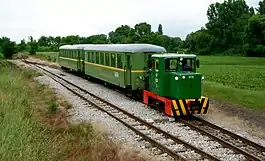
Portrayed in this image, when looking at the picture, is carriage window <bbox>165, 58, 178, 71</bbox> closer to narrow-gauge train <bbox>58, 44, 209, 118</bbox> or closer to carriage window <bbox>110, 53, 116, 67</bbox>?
narrow-gauge train <bbox>58, 44, 209, 118</bbox>

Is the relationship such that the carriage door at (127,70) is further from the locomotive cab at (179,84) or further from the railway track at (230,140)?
the railway track at (230,140)

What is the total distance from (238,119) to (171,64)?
346 centimetres

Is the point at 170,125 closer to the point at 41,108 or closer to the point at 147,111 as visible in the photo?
the point at 147,111

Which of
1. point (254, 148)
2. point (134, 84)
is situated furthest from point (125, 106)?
point (254, 148)

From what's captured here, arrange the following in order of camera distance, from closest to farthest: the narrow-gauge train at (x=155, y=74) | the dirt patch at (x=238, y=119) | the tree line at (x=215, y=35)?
the dirt patch at (x=238, y=119) < the narrow-gauge train at (x=155, y=74) < the tree line at (x=215, y=35)

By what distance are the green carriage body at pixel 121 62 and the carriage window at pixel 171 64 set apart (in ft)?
11.1

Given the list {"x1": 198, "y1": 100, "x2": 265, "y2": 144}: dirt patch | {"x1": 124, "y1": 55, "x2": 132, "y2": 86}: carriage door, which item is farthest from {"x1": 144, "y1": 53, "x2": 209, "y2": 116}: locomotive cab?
{"x1": 124, "y1": 55, "x2": 132, "y2": 86}: carriage door

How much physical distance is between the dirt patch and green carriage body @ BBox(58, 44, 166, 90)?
388 cm

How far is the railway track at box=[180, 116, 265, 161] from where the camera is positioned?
38.4 ft

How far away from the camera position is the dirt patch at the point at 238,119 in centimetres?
1488

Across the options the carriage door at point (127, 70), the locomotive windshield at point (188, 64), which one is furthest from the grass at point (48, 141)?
the carriage door at point (127, 70)

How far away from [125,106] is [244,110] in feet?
17.9

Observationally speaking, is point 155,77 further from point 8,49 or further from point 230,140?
point 8,49

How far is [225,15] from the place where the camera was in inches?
3917
